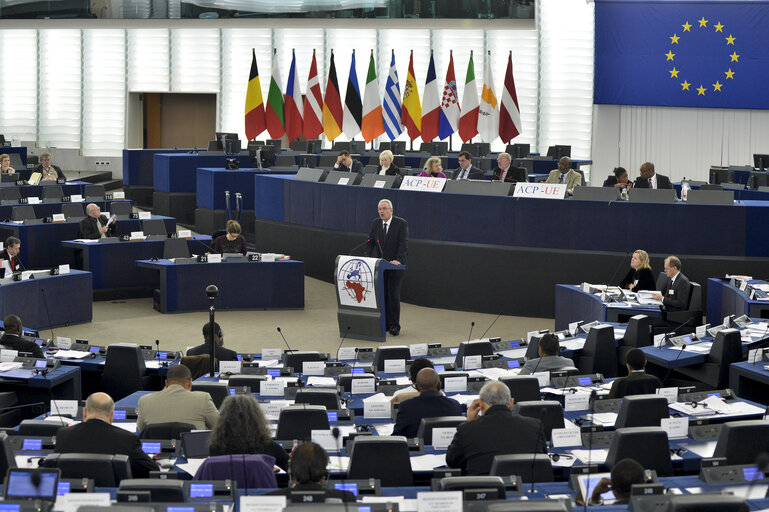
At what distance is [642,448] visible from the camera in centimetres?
654

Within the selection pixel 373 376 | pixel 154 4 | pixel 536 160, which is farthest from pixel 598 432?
pixel 154 4

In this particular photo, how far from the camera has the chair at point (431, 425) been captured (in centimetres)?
717

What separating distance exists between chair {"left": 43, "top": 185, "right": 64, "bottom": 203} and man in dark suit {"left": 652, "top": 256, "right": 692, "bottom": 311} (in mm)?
10750

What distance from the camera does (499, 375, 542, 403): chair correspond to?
26.8 ft

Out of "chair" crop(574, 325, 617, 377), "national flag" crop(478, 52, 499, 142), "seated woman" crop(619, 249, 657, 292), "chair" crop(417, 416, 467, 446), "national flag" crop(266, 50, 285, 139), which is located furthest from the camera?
"national flag" crop(266, 50, 285, 139)

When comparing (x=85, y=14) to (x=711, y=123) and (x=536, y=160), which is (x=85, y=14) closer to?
(x=536, y=160)

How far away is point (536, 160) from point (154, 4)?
11511mm

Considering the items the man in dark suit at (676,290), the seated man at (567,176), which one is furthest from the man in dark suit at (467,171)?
the man in dark suit at (676,290)

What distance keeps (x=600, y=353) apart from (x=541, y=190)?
4.78m

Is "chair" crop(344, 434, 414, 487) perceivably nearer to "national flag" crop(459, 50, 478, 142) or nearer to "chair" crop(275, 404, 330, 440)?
"chair" crop(275, 404, 330, 440)

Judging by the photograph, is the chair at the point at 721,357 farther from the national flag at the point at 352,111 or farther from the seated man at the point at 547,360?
the national flag at the point at 352,111

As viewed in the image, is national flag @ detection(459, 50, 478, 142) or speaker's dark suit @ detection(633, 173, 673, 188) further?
national flag @ detection(459, 50, 478, 142)

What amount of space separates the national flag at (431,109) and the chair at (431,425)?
16.7m

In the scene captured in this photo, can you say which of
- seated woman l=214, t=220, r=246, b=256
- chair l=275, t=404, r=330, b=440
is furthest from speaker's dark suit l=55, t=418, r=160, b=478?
seated woman l=214, t=220, r=246, b=256
